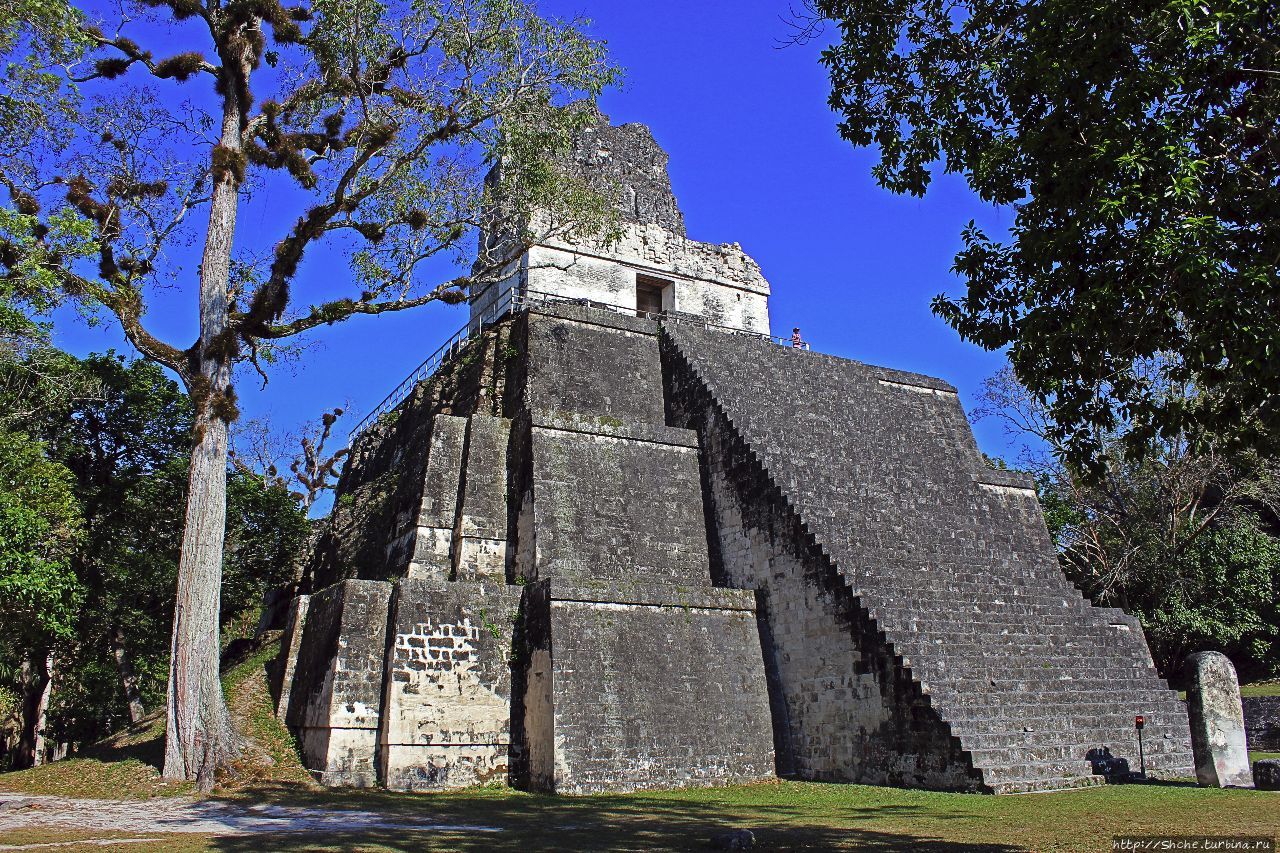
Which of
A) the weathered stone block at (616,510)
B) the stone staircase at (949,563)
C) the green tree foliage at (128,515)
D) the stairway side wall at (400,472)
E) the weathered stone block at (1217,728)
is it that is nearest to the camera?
the weathered stone block at (1217,728)

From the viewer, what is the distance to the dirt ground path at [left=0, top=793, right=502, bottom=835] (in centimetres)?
711

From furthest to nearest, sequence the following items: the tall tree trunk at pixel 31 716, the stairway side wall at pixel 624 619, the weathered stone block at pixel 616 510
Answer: the tall tree trunk at pixel 31 716 < the weathered stone block at pixel 616 510 < the stairway side wall at pixel 624 619

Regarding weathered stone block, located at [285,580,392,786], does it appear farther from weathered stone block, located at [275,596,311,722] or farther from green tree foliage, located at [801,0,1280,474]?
green tree foliage, located at [801,0,1280,474]

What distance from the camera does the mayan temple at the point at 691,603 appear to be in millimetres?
10320

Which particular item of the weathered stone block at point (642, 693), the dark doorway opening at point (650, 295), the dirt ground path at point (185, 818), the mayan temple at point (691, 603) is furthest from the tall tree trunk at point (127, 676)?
the dark doorway opening at point (650, 295)

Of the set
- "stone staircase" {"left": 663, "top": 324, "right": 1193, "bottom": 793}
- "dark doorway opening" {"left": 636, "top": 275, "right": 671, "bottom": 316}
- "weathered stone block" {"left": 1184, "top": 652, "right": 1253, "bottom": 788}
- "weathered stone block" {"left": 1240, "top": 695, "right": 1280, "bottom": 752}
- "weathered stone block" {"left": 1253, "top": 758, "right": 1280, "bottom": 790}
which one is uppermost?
"dark doorway opening" {"left": 636, "top": 275, "right": 671, "bottom": 316}

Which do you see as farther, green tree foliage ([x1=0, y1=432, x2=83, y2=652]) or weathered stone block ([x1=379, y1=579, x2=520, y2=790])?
green tree foliage ([x1=0, y1=432, x2=83, y2=652])

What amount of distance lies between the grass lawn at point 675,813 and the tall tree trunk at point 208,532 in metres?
0.42

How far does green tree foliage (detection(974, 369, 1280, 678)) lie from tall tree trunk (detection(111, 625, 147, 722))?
18277 millimetres

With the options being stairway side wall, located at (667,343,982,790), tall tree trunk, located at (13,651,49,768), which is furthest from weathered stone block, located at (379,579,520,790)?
tall tree trunk, located at (13,651,49,768)

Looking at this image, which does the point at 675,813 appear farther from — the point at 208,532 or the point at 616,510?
the point at 208,532

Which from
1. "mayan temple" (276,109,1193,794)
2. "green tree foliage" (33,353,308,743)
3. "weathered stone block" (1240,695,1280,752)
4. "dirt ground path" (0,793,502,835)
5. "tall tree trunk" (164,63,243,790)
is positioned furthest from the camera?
"green tree foliage" (33,353,308,743)

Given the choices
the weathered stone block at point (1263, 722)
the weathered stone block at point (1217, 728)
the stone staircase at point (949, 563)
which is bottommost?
the weathered stone block at point (1263, 722)

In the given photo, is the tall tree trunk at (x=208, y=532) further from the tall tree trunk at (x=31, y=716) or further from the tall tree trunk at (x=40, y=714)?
the tall tree trunk at (x=31, y=716)
